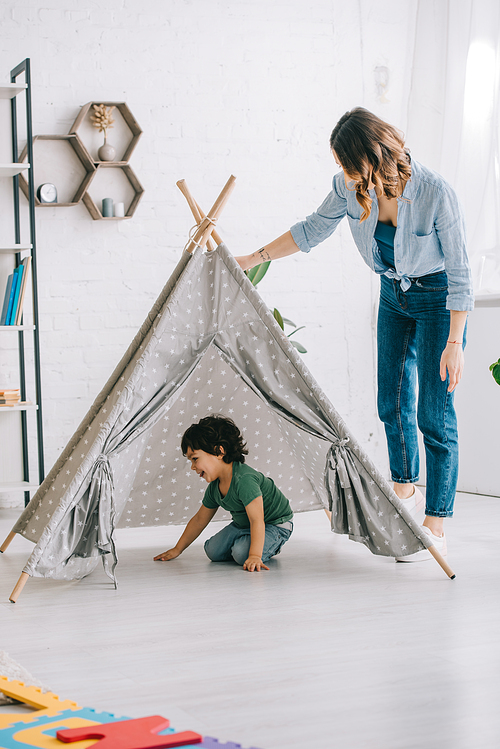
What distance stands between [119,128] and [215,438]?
1838 millimetres

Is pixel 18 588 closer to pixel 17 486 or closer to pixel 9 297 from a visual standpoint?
pixel 17 486

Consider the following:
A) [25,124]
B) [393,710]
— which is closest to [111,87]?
[25,124]

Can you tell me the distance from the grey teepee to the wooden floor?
13 centimetres

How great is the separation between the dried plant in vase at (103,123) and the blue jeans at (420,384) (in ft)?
5.31

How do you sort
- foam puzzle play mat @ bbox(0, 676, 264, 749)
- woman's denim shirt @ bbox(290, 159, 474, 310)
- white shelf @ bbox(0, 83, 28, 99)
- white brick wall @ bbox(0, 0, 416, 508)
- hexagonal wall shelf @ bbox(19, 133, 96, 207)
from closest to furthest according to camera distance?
Result: foam puzzle play mat @ bbox(0, 676, 264, 749), woman's denim shirt @ bbox(290, 159, 474, 310), white shelf @ bbox(0, 83, 28, 99), hexagonal wall shelf @ bbox(19, 133, 96, 207), white brick wall @ bbox(0, 0, 416, 508)

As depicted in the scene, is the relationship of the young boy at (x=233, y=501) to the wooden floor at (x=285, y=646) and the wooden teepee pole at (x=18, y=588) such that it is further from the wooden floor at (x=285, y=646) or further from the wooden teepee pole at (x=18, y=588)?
the wooden teepee pole at (x=18, y=588)

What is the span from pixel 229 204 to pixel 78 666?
2.63 meters

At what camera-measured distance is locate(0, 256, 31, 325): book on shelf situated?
3168mm

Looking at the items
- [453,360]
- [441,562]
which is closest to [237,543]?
[441,562]

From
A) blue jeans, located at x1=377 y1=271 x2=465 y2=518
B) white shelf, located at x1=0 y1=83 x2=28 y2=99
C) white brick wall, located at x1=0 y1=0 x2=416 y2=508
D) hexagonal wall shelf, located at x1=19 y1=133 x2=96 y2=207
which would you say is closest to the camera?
blue jeans, located at x1=377 y1=271 x2=465 y2=518

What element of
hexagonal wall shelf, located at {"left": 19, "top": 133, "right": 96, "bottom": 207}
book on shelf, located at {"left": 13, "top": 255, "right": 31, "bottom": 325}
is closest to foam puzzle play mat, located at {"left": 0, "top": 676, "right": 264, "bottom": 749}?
book on shelf, located at {"left": 13, "top": 255, "right": 31, "bottom": 325}

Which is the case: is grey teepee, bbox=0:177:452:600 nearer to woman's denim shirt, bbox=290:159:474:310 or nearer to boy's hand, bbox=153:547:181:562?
boy's hand, bbox=153:547:181:562

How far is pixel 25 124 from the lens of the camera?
344 centimetres

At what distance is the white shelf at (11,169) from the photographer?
3.16m
